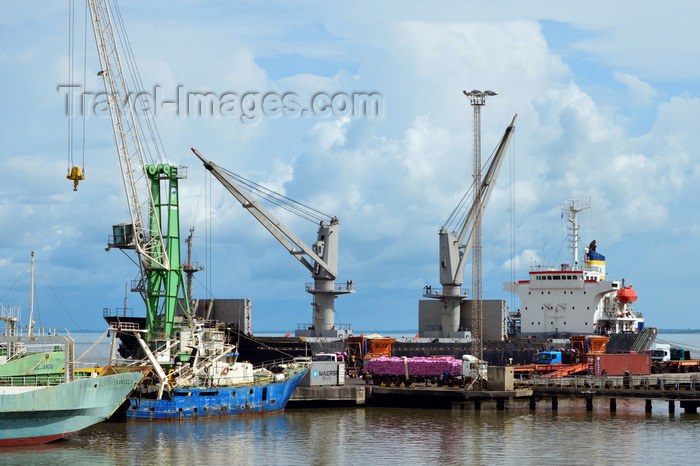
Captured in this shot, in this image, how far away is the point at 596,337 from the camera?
71688mm

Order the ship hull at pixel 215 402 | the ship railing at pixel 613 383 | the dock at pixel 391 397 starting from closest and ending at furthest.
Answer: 1. the ship hull at pixel 215 402
2. the ship railing at pixel 613 383
3. the dock at pixel 391 397

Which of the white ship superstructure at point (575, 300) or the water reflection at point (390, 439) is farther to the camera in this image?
the white ship superstructure at point (575, 300)

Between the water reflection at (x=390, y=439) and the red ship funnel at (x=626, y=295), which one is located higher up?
the red ship funnel at (x=626, y=295)

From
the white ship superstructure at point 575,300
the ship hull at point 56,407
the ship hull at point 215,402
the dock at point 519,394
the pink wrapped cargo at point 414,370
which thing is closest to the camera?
the ship hull at point 56,407

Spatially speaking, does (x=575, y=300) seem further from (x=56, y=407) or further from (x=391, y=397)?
(x=56, y=407)

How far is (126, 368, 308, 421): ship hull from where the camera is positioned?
52.2m

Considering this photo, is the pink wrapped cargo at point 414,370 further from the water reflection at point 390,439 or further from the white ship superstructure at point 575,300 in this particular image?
the white ship superstructure at point 575,300

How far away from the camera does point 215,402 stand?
53.5m

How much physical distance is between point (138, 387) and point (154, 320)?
38.3 ft

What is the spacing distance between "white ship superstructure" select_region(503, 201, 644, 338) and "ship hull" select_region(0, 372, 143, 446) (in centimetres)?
4059

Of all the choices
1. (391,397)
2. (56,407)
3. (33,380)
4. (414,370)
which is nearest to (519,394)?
(414,370)

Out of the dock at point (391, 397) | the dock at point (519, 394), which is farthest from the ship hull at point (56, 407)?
the dock at point (519, 394)

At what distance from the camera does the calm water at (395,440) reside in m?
42.5

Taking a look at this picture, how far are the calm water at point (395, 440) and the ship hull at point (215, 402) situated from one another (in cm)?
74
